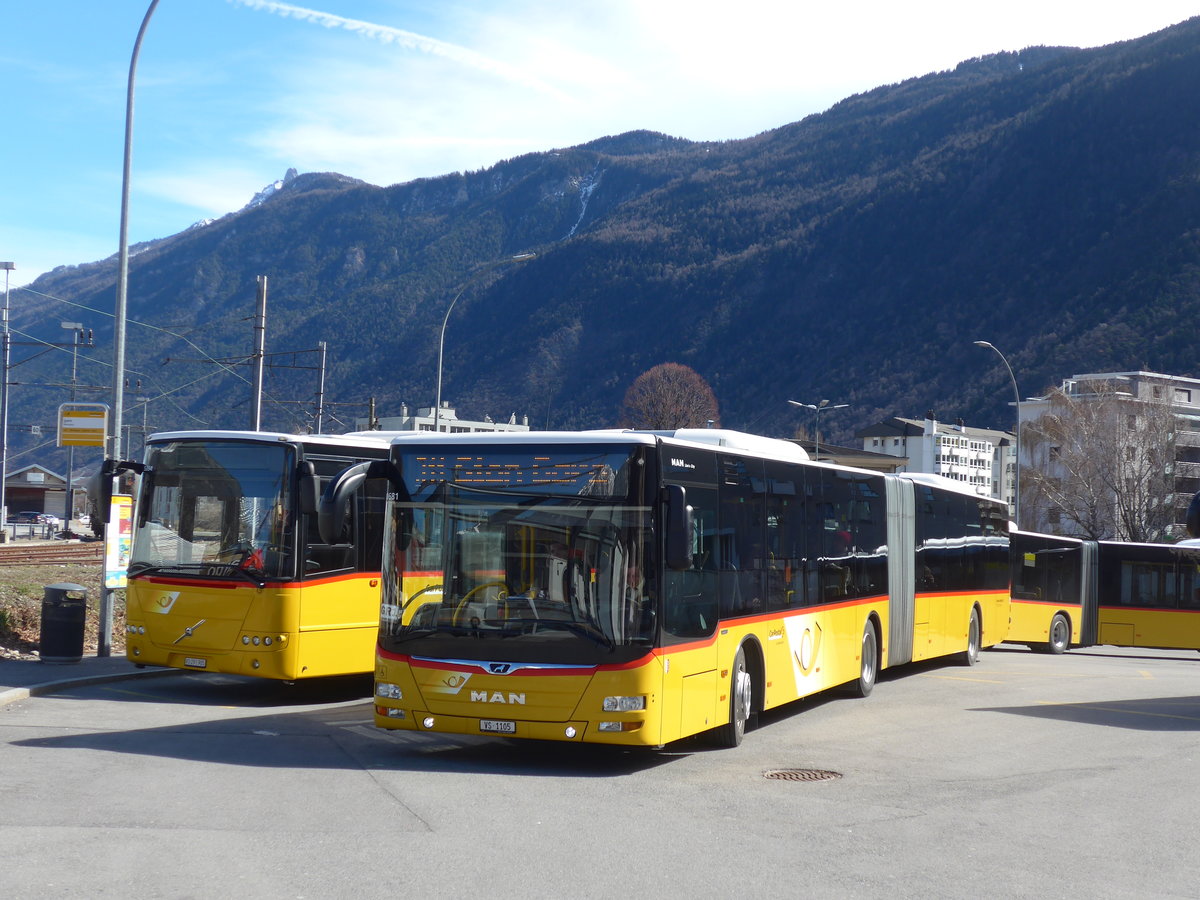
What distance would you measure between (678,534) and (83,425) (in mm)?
12285

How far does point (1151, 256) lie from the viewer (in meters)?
142

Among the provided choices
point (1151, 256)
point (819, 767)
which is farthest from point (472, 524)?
point (1151, 256)

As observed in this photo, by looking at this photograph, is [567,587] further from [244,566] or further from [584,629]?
[244,566]

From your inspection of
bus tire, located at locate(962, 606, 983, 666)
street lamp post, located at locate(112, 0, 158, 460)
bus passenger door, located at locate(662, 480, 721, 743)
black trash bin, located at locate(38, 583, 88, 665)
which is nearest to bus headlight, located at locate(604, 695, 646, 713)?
bus passenger door, located at locate(662, 480, 721, 743)

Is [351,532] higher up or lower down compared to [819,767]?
higher up

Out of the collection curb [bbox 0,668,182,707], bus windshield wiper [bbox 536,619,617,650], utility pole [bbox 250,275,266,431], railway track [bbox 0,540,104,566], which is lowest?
curb [bbox 0,668,182,707]

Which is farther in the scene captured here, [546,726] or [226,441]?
[226,441]

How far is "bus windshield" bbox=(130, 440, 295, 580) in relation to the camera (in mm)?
14945

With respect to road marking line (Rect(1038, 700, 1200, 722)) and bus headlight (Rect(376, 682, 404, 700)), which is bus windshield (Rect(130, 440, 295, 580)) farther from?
road marking line (Rect(1038, 700, 1200, 722))

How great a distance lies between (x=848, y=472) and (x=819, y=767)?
19.6 feet

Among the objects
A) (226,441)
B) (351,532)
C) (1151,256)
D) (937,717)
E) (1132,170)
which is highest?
(1132,170)

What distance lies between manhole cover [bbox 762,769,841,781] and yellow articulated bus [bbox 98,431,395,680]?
19.3 feet

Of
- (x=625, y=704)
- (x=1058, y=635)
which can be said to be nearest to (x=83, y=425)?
(x=625, y=704)

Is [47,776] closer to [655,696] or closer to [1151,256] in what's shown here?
[655,696]
